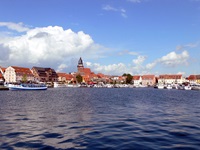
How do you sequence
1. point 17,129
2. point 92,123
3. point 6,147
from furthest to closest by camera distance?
point 92,123 < point 17,129 < point 6,147

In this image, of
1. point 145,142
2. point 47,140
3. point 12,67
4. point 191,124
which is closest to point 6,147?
point 47,140

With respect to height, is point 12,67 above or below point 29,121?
above

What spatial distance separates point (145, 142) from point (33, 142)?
282 inches

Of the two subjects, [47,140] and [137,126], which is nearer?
[47,140]

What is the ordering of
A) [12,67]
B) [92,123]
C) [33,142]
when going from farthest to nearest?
[12,67], [92,123], [33,142]

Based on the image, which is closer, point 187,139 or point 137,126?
point 187,139

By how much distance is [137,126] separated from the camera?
72.5 ft

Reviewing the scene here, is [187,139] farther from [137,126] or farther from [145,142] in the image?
[137,126]

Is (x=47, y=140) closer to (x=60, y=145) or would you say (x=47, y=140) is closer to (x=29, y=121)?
(x=60, y=145)

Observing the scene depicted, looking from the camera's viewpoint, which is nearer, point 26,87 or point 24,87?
point 24,87

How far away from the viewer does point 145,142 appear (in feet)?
A: 52.1

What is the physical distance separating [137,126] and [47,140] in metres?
8.95

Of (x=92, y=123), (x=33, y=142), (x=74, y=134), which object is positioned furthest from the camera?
(x=92, y=123)

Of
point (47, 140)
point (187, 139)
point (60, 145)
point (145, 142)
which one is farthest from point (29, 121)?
point (187, 139)
